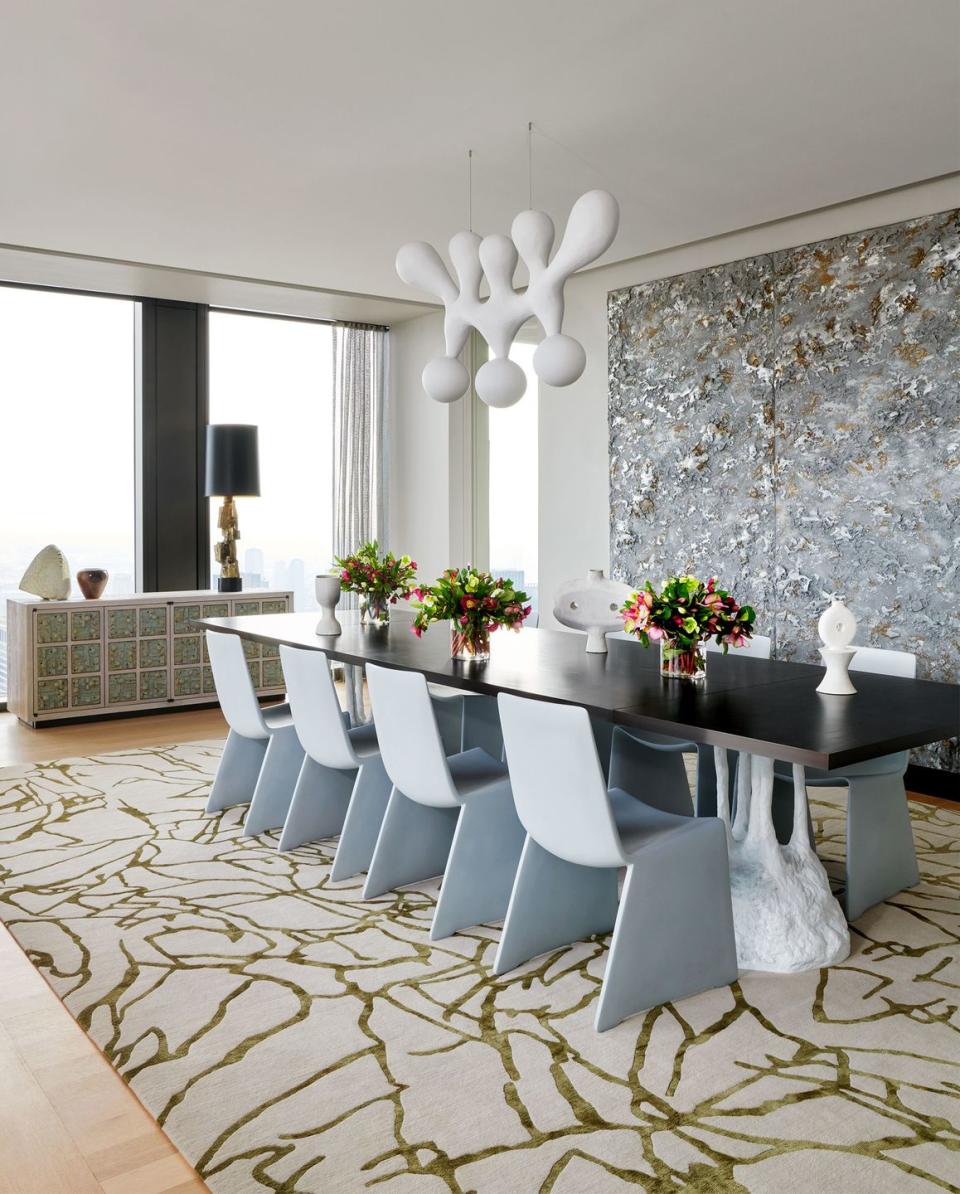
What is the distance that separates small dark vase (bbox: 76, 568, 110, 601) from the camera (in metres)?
6.33

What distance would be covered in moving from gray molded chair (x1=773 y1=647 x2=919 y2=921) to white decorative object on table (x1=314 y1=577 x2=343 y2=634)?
6.12 feet

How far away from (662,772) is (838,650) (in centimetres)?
116

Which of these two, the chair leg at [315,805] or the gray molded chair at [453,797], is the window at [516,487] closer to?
the chair leg at [315,805]

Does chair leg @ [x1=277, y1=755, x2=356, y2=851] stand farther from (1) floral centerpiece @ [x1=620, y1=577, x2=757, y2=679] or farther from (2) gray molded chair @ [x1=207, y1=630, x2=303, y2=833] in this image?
(1) floral centerpiece @ [x1=620, y1=577, x2=757, y2=679]

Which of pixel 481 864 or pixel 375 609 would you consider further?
pixel 375 609

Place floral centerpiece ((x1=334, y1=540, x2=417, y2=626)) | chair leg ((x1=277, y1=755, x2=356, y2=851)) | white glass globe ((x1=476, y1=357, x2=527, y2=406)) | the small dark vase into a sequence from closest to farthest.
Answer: white glass globe ((x1=476, y1=357, x2=527, y2=406)) → chair leg ((x1=277, y1=755, x2=356, y2=851)) → floral centerpiece ((x1=334, y1=540, x2=417, y2=626)) → the small dark vase

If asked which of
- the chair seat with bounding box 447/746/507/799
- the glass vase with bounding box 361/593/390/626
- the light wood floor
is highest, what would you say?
the glass vase with bounding box 361/593/390/626

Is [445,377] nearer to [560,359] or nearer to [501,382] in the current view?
[501,382]

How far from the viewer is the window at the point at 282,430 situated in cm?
739

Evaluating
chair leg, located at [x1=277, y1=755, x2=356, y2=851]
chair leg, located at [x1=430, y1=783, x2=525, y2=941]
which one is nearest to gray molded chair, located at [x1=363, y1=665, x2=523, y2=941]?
chair leg, located at [x1=430, y1=783, x2=525, y2=941]

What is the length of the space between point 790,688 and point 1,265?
5.12m

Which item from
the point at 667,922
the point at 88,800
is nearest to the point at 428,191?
the point at 88,800

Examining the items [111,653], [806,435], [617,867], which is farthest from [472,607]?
[111,653]

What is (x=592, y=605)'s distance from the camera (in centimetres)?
376
